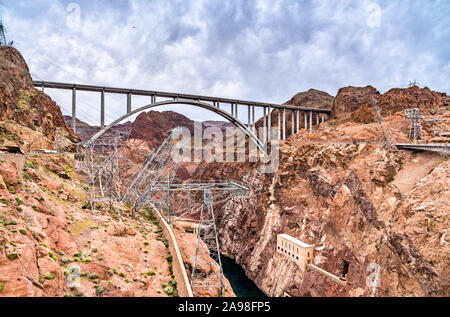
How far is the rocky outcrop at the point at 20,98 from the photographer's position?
77.6 feet

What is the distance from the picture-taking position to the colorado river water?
3441cm

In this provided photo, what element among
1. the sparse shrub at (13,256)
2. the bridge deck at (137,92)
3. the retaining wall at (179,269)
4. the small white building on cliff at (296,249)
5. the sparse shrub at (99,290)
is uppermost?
the bridge deck at (137,92)

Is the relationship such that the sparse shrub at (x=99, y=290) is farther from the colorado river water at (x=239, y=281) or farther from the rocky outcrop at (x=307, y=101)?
the rocky outcrop at (x=307, y=101)

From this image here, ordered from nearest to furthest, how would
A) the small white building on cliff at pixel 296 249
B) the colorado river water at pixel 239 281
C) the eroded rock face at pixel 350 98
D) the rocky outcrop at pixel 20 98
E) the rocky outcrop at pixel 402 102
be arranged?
the rocky outcrop at pixel 20 98
the small white building on cliff at pixel 296 249
the colorado river water at pixel 239 281
the rocky outcrop at pixel 402 102
the eroded rock face at pixel 350 98

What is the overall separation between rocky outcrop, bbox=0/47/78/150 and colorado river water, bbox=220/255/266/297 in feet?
101

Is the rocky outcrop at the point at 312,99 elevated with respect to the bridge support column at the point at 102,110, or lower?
elevated

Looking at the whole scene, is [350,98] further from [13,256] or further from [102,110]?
[13,256]

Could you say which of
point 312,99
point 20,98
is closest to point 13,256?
point 20,98

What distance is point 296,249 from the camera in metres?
31.7

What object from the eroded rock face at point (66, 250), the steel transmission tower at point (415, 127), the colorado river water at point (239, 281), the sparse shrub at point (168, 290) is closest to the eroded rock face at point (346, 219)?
the colorado river water at point (239, 281)

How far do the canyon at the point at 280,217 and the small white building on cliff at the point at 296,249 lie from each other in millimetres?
1062

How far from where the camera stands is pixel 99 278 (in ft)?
34.4
